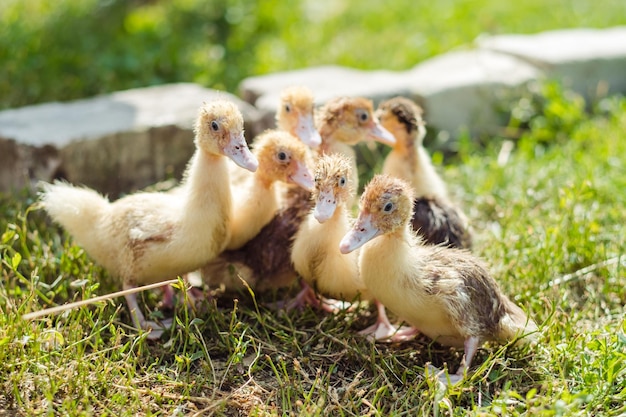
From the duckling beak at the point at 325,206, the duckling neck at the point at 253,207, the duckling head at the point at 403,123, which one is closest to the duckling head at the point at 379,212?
the duckling beak at the point at 325,206

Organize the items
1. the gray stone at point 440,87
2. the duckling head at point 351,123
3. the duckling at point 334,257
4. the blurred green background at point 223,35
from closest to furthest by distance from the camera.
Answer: the duckling at point 334,257 → the duckling head at point 351,123 → the gray stone at point 440,87 → the blurred green background at point 223,35

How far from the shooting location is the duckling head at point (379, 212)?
3377 millimetres

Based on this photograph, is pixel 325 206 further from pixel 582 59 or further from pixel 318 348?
pixel 582 59

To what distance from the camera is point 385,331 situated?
377 centimetres

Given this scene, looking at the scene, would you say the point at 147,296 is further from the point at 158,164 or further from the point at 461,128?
the point at 461,128

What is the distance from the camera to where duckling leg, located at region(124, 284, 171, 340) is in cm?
363

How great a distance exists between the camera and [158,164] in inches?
205

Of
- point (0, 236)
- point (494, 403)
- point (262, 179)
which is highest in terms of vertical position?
point (262, 179)

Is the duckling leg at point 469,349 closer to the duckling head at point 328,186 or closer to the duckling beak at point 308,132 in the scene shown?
the duckling head at point 328,186

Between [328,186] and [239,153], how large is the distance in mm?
466

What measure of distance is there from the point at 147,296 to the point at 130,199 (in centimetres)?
54

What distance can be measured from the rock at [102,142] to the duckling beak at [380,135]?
1026mm

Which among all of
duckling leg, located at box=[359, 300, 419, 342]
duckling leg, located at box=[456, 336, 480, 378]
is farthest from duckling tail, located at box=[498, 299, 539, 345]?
duckling leg, located at box=[359, 300, 419, 342]

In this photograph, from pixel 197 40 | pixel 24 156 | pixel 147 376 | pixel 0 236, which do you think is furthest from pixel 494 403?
pixel 197 40
